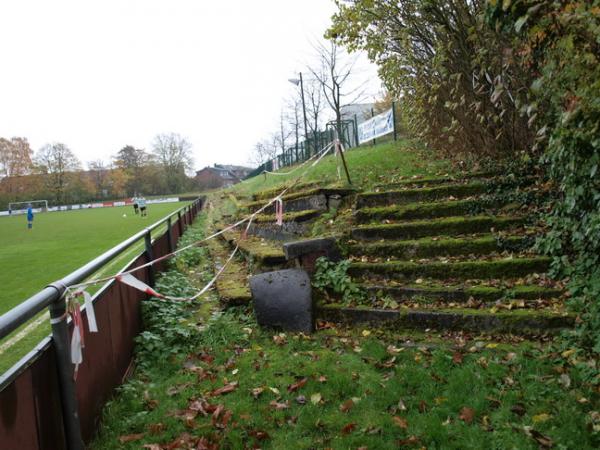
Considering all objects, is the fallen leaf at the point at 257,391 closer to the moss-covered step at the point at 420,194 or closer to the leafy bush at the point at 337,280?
the leafy bush at the point at 337,280

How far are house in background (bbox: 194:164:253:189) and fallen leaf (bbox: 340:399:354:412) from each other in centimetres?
8214

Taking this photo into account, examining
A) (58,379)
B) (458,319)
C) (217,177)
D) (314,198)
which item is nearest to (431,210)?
(314,198)

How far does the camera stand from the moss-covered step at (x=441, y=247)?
5.60m

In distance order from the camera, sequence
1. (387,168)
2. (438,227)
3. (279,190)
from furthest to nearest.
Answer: (279,190), (387,168), (438,227)

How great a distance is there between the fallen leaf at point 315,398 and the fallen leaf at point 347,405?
21 cm

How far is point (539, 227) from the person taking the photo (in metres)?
5.76

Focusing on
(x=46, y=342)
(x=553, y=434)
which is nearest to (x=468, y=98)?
(x=553, y=434)

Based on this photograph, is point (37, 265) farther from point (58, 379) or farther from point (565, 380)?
point (565, 380)

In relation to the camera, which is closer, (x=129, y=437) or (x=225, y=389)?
(x=129, y=437)

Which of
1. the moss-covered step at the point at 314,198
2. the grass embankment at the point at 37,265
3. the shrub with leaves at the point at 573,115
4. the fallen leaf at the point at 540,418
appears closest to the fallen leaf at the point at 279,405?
the fallen leaf at the point at 540,418

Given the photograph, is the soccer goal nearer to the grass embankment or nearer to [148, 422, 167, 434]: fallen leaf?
the grass embankment

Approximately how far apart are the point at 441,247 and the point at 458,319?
1.45 meters

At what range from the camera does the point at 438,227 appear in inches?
247

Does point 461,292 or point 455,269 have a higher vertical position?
point 455,269
